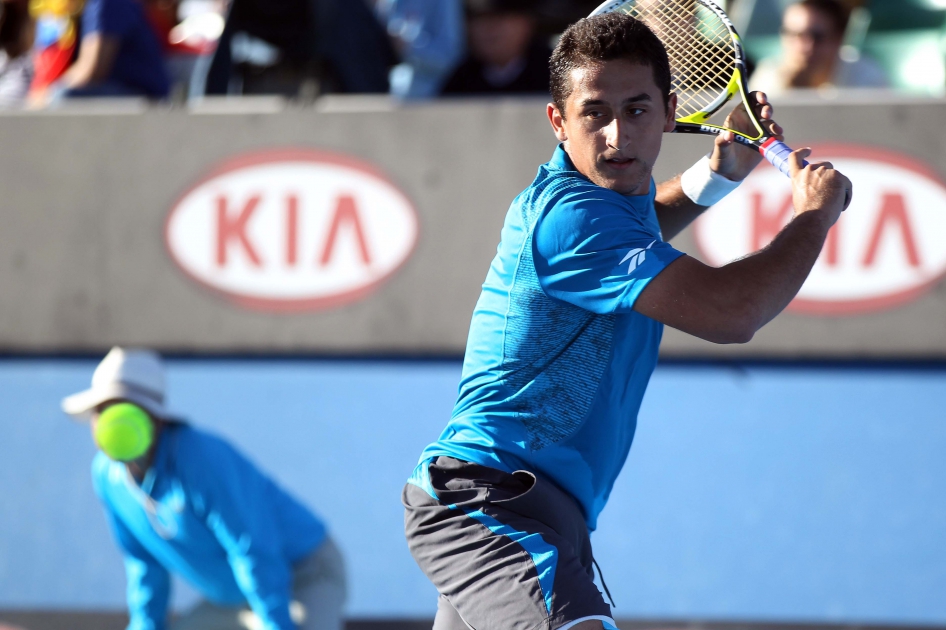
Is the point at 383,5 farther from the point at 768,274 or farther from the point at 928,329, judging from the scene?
the point at 768,274

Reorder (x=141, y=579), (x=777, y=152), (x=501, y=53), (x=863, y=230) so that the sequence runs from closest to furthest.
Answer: (x=777, y=152), (x=141, y=579), (x=863, y=230), (x=501, y=53)

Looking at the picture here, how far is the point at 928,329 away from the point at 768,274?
10.7ft

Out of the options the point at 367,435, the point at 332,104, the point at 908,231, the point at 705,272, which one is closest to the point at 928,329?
the point at 908,231

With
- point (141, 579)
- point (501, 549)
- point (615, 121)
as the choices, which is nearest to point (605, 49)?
point (615, 121)

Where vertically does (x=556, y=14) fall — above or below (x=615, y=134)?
above

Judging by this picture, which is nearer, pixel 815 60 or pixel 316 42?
pixel 815 60

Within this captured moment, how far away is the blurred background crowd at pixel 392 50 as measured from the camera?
5.35 metres

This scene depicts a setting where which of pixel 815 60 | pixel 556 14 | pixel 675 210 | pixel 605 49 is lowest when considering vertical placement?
pixel 675 210

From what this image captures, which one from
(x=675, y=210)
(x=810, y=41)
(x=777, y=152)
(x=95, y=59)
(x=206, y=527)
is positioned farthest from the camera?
(x=95, y=59)

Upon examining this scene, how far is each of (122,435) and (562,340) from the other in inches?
95.8

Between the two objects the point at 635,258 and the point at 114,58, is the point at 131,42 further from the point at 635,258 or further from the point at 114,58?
the point at 635,258

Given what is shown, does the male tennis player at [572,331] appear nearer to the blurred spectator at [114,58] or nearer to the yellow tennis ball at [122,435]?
the yellow tennis ball at [122,435]

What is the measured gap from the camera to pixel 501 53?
5.46 m

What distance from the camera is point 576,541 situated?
2240 millimetres
